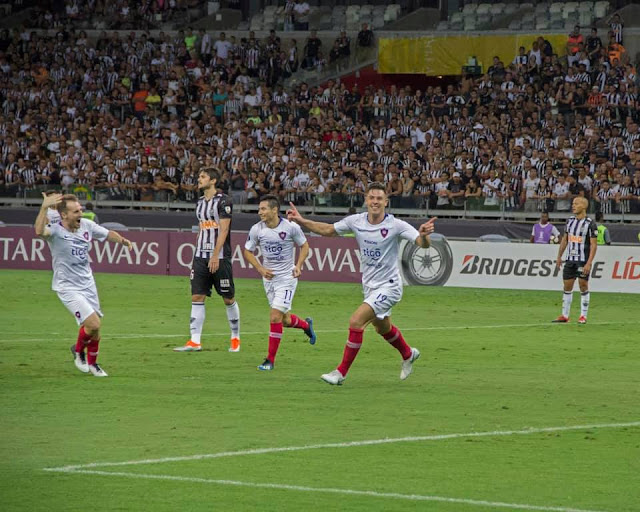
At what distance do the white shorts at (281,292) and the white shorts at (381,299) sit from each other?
6.86 ft

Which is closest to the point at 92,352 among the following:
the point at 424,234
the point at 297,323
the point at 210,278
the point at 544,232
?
the point at 210,278

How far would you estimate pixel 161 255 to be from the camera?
32.3 meters

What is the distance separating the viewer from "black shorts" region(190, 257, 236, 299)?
16.5 meters

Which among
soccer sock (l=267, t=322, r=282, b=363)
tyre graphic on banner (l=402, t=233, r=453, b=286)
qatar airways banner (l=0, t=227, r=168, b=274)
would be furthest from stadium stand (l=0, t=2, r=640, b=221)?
soccer sock (l=267, t=322, r=282, b=363)

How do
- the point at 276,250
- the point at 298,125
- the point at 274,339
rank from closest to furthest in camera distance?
the point at 274,339, the point at 276,250, the point at 298,125

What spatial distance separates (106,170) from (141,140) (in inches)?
82.0

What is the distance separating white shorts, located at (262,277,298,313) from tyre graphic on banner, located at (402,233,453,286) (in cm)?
1340

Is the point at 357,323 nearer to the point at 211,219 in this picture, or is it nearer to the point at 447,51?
the point at 211,219

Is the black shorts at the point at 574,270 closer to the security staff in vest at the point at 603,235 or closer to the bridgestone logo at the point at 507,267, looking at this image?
the bridgestone logo at the point at 507,267

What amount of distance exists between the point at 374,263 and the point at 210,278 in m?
3.48

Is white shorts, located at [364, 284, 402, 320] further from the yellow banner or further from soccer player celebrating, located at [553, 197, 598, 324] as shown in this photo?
the yellow banner

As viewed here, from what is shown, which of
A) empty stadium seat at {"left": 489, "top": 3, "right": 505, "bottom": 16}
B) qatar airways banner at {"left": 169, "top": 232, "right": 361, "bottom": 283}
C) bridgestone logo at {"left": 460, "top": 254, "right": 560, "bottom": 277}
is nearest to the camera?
bridgestone logo at {"left": 460, "top": 254, "right": 560, "bottom": 277}

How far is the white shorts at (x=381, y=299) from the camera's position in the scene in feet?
44.1

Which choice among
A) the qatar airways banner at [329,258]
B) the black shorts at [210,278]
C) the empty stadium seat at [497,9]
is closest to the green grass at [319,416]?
the black shorts at [210,278]
